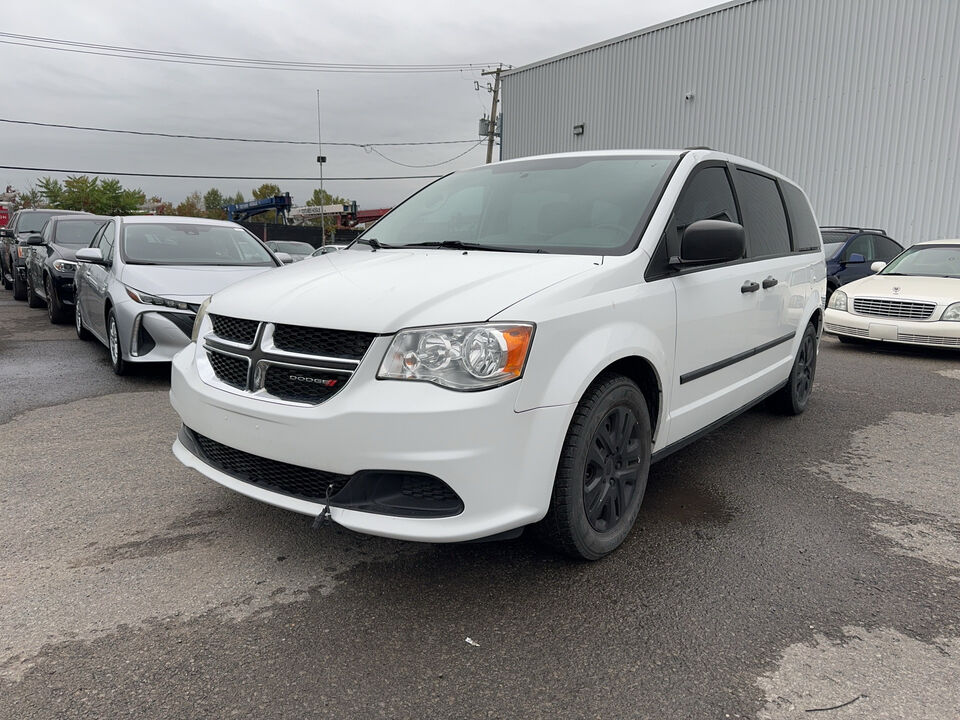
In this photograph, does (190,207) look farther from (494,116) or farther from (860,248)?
(860,248)

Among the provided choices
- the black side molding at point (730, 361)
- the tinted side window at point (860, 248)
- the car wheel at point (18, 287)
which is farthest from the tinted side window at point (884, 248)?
the car wheel at point (18, 287)

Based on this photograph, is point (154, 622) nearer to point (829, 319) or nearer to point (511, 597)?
point (511, 597)

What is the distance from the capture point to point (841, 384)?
6.68 metres

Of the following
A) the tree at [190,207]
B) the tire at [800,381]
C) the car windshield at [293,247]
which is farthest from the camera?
the tree at [190,207]

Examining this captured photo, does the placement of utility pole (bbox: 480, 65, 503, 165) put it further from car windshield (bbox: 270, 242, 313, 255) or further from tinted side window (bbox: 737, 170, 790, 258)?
tinted side window (bbox: 737, 170, 790, 258)

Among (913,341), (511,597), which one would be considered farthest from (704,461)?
(913,341)

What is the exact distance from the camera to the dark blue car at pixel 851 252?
36.6 feet

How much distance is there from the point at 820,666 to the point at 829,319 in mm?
7618

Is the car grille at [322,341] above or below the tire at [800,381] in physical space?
above

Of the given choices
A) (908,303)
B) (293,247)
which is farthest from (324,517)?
(293,247)

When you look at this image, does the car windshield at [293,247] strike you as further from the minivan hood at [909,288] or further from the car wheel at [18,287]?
the minivan hood at [909,288]

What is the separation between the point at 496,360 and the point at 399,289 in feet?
1.72

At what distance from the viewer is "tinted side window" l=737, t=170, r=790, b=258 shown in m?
4.11

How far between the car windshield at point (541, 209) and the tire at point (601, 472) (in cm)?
67
